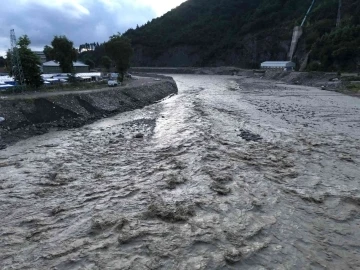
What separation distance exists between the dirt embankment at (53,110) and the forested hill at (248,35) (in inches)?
2650

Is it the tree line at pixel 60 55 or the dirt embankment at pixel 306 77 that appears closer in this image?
the tree line at pixel 60 55

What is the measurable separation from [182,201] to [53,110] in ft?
67.5

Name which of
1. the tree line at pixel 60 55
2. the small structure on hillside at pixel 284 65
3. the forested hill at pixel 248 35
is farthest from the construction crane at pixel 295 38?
the tree line at pixel 60 55

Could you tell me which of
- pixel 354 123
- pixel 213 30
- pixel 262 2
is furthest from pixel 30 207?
pixel 262 2

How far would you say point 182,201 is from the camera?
460 inches

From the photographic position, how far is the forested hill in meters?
82.0

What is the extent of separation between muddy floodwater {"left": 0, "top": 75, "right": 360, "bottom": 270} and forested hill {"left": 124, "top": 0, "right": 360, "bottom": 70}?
70540mm

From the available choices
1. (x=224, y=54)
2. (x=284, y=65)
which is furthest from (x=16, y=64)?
(x=224, y=54)

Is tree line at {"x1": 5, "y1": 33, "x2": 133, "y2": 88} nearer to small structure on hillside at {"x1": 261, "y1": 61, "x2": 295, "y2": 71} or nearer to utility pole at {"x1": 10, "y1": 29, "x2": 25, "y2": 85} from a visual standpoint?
utility pole at {"x1": 10, "y1": 29, "x2": 25, "y2": 85}

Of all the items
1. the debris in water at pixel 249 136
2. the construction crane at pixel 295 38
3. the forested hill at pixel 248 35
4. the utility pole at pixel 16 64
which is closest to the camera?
the debris in water at pixel 249 136

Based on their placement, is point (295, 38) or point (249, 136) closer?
point (249, 136)

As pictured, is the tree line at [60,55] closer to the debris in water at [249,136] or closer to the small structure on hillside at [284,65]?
the debris in water at [249,136]

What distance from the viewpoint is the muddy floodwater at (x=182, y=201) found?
8570 millimetres

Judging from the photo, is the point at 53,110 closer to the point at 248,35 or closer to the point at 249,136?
the point at 249,136
